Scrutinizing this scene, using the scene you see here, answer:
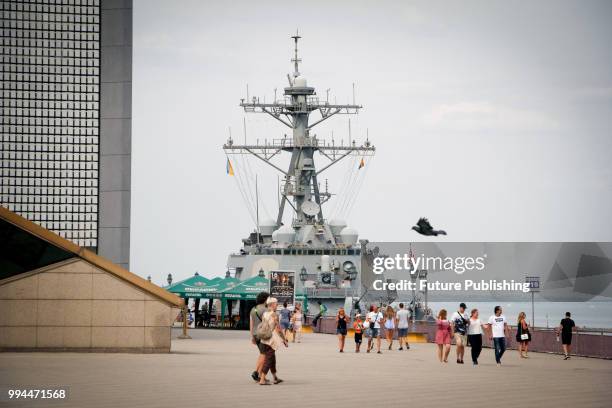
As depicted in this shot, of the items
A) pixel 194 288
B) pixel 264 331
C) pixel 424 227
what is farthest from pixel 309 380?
pixel 194 288

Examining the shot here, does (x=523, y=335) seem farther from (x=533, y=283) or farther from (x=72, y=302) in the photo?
(x=72, y=302)

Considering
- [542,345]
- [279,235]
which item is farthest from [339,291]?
[542,345]

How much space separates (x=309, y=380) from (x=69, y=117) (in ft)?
42.1

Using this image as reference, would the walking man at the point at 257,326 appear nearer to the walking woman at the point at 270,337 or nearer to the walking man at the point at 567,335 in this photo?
the walking woman at the point at 270,337

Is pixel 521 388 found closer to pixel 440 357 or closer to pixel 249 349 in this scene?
pixel 440 357

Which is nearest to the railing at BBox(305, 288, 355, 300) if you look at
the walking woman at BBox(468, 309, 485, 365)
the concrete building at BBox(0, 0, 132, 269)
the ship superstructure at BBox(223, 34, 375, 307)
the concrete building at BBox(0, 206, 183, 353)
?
the ship superstructure at BBox(223, 34, 375, 307)

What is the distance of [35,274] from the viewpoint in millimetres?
23500

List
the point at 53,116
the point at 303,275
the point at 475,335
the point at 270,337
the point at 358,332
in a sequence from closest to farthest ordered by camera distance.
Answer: the point at 270,337, the point at 475,335, the point at 53,116, the point at 358,332, the point at 303,275

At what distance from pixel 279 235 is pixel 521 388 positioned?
148 feet

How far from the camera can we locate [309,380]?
1798 cm

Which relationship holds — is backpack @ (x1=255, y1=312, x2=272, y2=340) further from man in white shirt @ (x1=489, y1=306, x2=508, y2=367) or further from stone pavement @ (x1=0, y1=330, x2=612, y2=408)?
man in white shirt @ (x1=489, y1=306, x2=508, y2=367)

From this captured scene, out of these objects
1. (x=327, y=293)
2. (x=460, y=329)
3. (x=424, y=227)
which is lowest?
(x=460, y=329)

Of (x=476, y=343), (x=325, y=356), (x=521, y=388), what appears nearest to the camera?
(x=521, y=388)

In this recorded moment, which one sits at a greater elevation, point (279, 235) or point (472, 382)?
point (279, 235)
